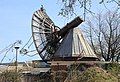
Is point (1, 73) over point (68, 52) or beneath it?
beneath

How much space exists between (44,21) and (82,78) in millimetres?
28278

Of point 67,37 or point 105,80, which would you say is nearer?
point 105,80

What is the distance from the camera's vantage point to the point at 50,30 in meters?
37.2

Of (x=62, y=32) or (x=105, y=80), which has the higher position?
(x=62, y=32)

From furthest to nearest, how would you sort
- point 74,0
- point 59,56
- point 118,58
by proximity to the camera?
point 118,58, point 59,56, point 74,0

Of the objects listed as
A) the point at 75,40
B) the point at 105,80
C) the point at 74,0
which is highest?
the point at 75,40

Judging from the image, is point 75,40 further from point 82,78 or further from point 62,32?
point 82,78

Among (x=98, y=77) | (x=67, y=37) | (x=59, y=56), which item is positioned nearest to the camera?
(x=98, y=77)

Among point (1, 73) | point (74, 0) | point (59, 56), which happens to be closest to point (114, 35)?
point (59, 56)

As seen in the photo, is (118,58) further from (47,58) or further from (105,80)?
(105,80)

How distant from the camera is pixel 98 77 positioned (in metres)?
9.73

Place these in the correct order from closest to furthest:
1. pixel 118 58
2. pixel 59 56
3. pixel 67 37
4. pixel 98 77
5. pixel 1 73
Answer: pixel 98 77 → pixel 1 73 → pixel 59 56 → pixel 67 37 → pixel 118 58

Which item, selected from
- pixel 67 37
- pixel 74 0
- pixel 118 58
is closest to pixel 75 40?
pixel 67 37

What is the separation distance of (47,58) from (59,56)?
2.03 metres
